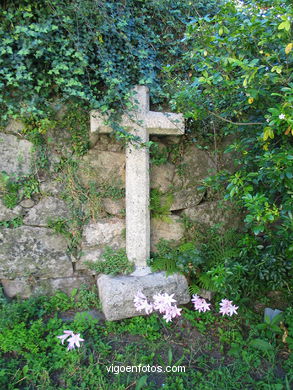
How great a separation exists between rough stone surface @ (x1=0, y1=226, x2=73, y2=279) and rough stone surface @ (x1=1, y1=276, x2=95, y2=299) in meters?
0.06

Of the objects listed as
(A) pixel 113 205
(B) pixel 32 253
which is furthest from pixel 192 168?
(B) pixel 32 253

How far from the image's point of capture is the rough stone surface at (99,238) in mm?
3004

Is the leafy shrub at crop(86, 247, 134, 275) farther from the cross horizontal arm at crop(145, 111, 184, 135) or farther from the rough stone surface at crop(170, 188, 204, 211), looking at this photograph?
the cross horizontal arm at crop(145, 111, 184, 135)

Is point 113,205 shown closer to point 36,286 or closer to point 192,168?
point 192,168

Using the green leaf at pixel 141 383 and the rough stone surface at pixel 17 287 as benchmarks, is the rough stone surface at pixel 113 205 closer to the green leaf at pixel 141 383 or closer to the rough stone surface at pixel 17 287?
the rough stone surface at pixel 17 287

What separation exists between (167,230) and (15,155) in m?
1.68

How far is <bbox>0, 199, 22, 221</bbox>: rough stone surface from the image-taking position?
111 inches

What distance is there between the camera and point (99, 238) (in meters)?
3.04

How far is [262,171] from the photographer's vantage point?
2195mm

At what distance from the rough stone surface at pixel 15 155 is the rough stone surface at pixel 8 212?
32cm

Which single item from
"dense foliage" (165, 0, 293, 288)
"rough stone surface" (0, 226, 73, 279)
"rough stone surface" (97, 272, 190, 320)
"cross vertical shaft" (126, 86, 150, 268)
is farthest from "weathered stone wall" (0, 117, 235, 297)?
"dense foliage" (165, 0, 293, 288)

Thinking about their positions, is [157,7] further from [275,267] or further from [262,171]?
[275,267]

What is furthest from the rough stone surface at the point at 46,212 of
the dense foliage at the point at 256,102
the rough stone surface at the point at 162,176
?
the dense foliage at the point at 256,102

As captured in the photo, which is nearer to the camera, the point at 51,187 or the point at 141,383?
the point at 141,383
